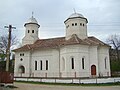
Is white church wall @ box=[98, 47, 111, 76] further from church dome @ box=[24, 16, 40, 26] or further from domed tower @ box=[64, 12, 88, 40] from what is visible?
church dome @ box=[24, 16, 40, 26]

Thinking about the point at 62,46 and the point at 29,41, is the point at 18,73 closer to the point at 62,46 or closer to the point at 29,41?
the point at 29,41

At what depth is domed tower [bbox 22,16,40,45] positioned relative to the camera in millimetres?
45625

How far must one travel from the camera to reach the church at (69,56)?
33219 mm

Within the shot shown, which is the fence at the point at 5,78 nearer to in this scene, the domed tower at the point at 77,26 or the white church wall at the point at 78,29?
the domed tower at the point at 77,26

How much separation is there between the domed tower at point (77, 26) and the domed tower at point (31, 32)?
1134 centimetres

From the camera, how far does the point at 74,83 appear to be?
28.3m

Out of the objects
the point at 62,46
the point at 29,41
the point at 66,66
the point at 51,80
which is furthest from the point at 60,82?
the point at 29,41

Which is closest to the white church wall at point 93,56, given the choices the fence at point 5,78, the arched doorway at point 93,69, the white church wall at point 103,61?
the arched doorway at point 93,69

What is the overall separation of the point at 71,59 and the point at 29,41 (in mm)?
16019

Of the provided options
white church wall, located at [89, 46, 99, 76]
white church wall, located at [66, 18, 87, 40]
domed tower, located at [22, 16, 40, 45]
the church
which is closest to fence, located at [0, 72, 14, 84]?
the church

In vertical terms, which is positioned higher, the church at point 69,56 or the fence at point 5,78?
the church at point 69,56

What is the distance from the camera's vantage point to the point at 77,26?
1483 inches

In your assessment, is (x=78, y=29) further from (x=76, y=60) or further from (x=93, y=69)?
(x=93, y=69)

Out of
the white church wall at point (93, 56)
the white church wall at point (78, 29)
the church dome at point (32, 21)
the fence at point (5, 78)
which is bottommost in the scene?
the fence at point (5, 78)
